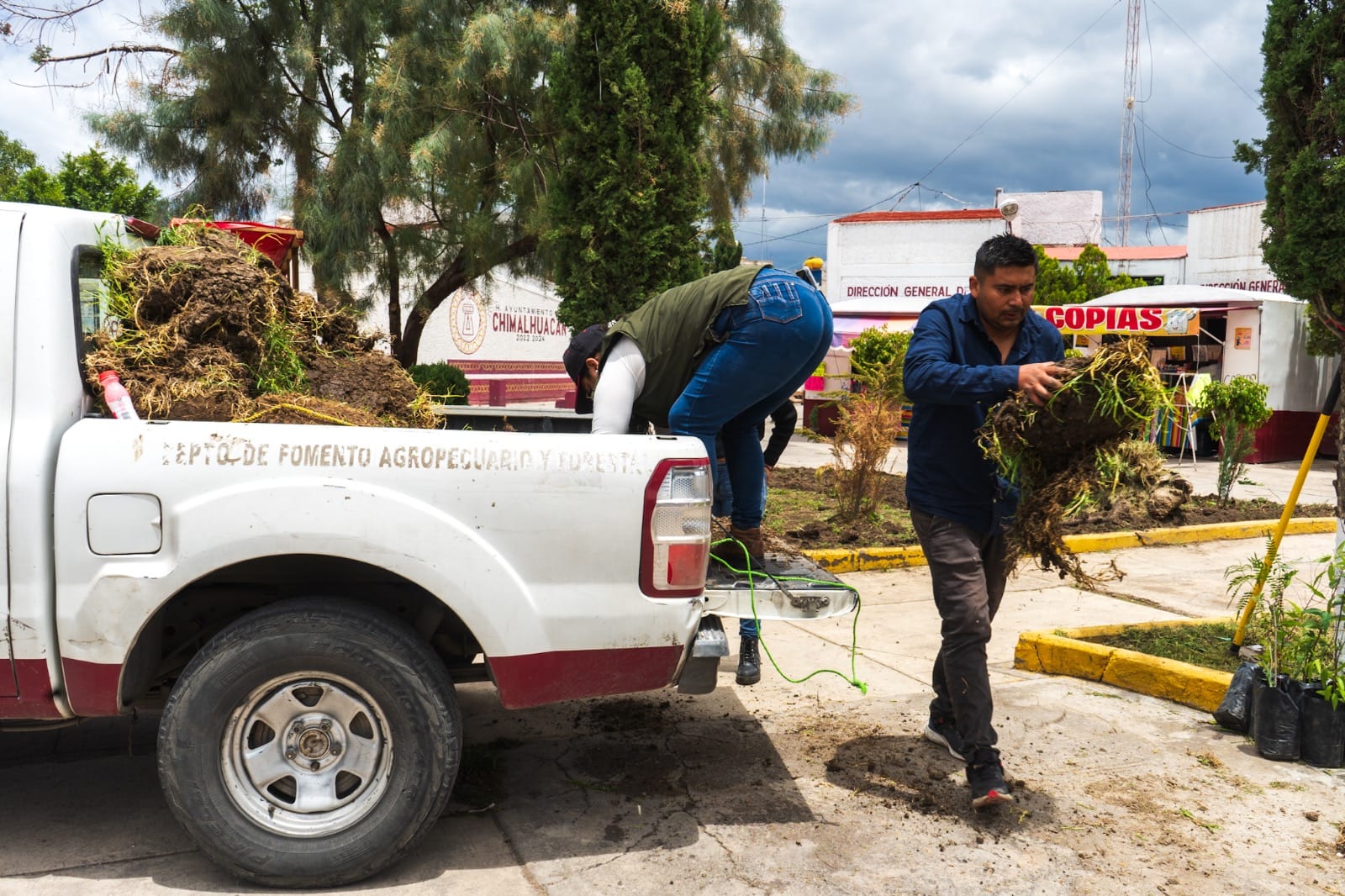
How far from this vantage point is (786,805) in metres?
3.78

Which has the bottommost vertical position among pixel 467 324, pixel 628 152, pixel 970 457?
pixel 970 457

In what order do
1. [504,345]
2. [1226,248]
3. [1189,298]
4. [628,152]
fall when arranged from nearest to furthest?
[628,152], [1189,298], [504,345], [1226,248]

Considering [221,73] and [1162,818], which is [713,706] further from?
[221,73]

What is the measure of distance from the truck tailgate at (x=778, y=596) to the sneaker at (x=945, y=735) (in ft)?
2.91

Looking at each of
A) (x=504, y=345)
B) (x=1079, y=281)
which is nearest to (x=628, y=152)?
(x=504, y=345)

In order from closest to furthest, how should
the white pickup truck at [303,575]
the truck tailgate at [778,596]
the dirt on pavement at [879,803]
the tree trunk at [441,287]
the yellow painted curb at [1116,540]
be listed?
the white pickup truck at [303,575] → the dirt on pavement at [879,803] → the truck tailgate at [778,596] → the yellow painted curb at [1116,540] → the tree trunk at [441,287]

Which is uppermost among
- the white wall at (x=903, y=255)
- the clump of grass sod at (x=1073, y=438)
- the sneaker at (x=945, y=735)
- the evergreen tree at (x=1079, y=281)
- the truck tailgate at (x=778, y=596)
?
the white wall at (x=903, y=255)

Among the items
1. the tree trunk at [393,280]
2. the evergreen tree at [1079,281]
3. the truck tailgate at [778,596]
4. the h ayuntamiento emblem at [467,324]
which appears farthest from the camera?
the evergreen tree at [1079,281]

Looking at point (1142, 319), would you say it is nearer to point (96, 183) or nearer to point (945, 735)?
point (945, 735)

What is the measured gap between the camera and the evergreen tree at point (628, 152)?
1048 centimetres

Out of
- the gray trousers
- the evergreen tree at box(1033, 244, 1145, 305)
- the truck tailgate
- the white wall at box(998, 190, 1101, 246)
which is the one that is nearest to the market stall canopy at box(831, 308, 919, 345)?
the evergreen tree at box(1033, 244, 1145, 305)

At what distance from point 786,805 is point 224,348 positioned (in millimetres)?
2588

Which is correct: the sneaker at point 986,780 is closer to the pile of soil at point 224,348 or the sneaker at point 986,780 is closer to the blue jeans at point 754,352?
the blue jeans at point 754,352

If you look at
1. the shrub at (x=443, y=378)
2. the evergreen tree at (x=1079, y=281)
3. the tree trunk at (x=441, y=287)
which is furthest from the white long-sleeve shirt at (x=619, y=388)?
the evergreen tree at (x=1079, y=281)
